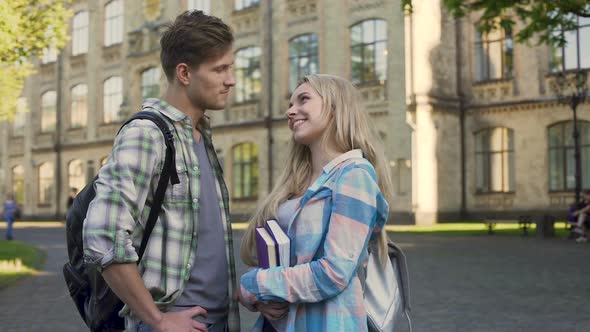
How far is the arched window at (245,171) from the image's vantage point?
33594 millimetres

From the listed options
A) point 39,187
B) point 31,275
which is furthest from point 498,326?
point 39,187

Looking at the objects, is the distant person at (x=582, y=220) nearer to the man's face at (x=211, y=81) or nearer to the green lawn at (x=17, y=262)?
the green lawn at (x=17, y=262)

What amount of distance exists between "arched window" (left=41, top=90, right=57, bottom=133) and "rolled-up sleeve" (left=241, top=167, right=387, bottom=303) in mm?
43699

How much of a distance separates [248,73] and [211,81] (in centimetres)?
3172

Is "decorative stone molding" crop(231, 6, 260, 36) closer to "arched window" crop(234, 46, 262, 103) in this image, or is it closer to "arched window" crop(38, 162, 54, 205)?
"arched window" crop(234, 46, 262, 103)

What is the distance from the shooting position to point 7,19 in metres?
14.9

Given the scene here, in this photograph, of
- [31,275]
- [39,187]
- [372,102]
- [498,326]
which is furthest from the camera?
[39,187]

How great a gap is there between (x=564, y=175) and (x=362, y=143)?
2695 cm

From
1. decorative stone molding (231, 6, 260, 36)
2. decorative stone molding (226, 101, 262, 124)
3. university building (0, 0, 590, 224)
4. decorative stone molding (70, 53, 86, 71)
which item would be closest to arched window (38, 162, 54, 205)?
decorative stone molding (70, 53, 86, 71)

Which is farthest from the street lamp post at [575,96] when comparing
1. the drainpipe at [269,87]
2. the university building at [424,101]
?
the drainpipe at [269,87]

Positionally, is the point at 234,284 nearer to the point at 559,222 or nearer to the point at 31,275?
the point at 31,275

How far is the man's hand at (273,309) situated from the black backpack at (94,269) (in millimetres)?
503

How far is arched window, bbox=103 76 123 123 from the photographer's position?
40438 mm

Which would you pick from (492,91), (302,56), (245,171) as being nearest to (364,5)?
(302,56)
